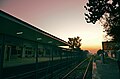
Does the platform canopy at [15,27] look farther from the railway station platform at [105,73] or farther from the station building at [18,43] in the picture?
the railway station platform at [105,73]

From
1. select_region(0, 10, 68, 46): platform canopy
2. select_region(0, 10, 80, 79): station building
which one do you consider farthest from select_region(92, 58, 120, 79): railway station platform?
select_region(0, 10, 68, 46): platform canopy

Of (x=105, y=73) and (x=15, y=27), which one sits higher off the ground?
(x=15, y=27)

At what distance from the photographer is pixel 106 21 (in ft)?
90.8

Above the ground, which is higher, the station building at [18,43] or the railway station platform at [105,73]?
the station building at [18,43]

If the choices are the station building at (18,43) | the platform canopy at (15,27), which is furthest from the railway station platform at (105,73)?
the platform canopy at (15,27)

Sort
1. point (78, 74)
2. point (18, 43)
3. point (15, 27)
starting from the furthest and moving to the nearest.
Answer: point (15, 27) → point (78, 74) → point (18, 43)

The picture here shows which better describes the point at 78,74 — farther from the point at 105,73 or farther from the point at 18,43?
the point at 18,43

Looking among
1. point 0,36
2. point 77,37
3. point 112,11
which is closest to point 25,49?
point 112,11

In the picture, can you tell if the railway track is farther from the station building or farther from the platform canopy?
the platform canopy

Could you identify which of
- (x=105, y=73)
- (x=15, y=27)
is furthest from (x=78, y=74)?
(x=15, y=27)

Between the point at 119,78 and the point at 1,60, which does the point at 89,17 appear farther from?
the point at 1,60

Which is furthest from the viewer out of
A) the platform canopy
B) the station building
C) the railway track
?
the railway track

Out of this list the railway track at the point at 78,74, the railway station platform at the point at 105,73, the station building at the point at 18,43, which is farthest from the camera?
the railway track at the point at 78,74

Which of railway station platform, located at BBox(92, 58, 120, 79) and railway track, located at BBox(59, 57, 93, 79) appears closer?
railway station platform, located at BBox(92, 58, 120, 79)
